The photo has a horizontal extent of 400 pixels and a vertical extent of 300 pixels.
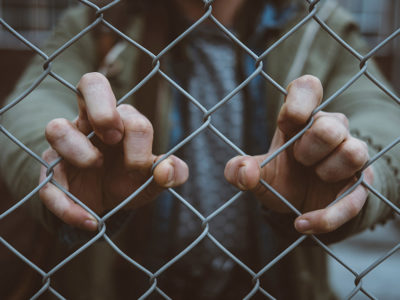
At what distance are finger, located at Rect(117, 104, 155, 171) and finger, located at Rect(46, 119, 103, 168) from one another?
5 centimetres

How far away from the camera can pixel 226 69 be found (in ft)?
4.31

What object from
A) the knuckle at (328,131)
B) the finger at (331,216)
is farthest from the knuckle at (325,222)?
the knuckle at (328,131)

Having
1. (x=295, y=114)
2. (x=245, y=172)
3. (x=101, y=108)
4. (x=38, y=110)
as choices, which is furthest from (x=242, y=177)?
(x=38, y=110)

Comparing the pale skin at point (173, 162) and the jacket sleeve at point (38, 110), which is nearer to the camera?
the pale skin at point (173, 162)

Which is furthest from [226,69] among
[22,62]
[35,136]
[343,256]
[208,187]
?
[22,62]

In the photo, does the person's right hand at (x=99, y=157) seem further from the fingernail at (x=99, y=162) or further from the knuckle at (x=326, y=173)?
the knuckle at (x=326, y=173)

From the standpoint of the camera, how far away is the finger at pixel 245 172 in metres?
0.55

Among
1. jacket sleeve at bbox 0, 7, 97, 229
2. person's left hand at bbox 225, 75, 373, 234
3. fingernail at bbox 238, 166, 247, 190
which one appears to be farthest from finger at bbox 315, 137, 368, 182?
jacket sleeve at bbox 0, 7, 97, 229

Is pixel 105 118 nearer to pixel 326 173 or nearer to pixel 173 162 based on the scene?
pixel 173 162

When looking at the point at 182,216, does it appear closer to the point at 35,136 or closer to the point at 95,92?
the point at 35,136

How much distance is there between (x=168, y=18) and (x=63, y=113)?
0.50 meters

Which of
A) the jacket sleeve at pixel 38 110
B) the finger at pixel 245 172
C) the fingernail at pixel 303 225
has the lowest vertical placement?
the jacket sleeve at pixel 38 110

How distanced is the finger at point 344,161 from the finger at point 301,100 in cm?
7

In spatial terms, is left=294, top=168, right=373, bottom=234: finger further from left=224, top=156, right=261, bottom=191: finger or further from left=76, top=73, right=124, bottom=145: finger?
left=76, top=73, right=124, bottom=145: finger
